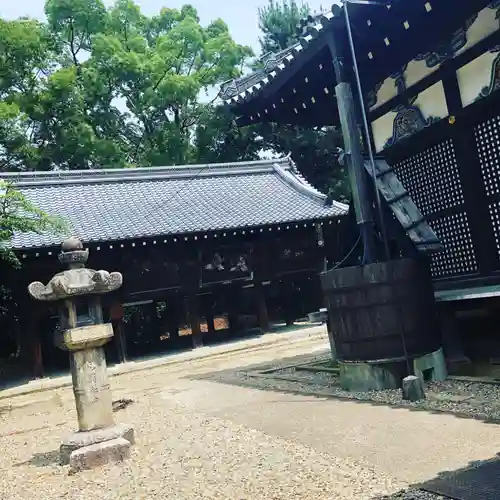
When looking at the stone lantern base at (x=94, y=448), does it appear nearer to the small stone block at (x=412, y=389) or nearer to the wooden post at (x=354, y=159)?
the small stone block at (x=412, y=389)

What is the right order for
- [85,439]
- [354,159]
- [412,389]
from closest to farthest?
[85,439] < [412,389] < [354,159]

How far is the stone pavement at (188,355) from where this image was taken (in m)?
14.0

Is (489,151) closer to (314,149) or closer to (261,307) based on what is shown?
(261,307)

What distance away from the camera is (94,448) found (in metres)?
5.46

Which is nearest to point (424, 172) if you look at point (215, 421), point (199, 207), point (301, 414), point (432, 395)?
point (432, 395)

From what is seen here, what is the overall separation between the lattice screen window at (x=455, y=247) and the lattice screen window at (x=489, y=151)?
59cm

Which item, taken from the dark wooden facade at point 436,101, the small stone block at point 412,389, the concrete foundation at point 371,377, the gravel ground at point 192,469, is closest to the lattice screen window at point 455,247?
the dark wooden facade at point 436,101

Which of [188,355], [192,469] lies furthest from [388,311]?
[188,355]

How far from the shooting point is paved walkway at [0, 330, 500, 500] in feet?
13.1

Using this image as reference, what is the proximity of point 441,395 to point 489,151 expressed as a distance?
9.96ft

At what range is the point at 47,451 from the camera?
21.4 ft

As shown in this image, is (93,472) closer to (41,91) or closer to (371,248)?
(371,248)

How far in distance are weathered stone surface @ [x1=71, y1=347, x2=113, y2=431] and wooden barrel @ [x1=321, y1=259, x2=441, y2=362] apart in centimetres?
300

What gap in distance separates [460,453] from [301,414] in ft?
7.83
